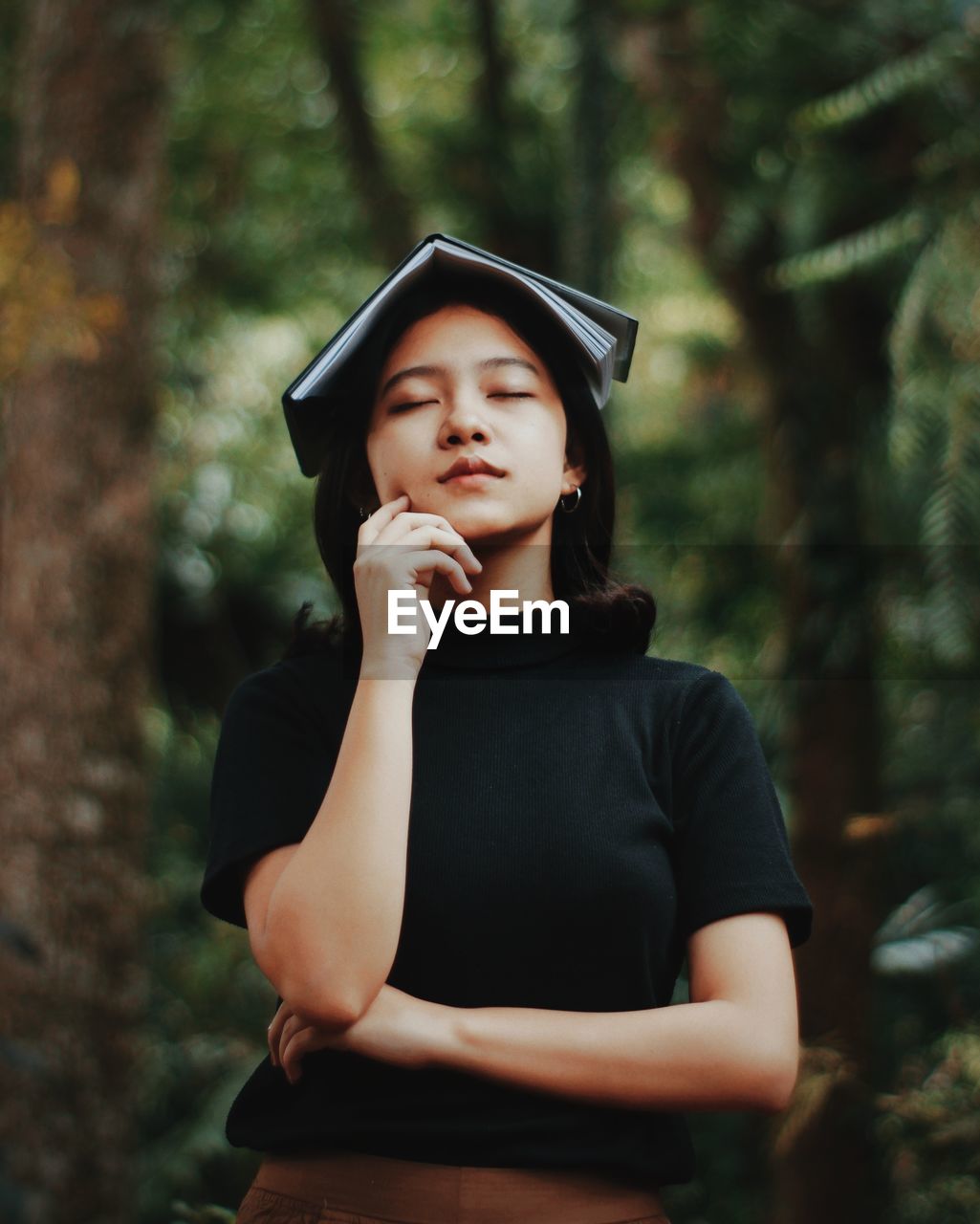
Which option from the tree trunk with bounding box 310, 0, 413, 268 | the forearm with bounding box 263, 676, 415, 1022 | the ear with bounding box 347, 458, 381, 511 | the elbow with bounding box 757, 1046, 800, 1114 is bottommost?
the elbow with bounding box 757, 1046, 800, 1114

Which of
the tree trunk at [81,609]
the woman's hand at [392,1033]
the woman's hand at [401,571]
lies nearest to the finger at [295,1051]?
the woman's hand at [392,1033]

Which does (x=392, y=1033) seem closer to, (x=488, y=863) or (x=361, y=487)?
(x=488, y=863)

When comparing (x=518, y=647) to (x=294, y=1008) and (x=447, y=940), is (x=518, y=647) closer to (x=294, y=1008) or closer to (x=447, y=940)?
(x=447, y=940)

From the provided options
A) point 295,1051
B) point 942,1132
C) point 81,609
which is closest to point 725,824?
point 295,1051

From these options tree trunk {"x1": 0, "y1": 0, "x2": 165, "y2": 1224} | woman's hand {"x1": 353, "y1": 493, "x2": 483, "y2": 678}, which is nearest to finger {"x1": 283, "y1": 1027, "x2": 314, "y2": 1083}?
woman's hand {"x1": 353, "y1": 493, "x2": 483, "y2": 678}

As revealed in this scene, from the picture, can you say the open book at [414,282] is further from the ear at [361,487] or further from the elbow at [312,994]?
the elbow at [312,994]

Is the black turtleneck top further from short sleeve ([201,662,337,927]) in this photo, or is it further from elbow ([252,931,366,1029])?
elbow ([252,931,366,1029])

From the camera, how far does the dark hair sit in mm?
1548

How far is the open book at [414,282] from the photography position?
4.90 feet

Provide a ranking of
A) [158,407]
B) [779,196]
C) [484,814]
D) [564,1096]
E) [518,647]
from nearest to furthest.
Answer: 1. [564,1096]
2. [484,814]
3. [518,647]
4. [158,407]
5. [779,196]

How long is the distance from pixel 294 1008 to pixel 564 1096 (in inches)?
11.5

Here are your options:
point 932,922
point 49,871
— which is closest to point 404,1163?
point 49,871

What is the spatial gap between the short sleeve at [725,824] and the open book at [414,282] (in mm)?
447

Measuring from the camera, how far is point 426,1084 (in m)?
1.31
